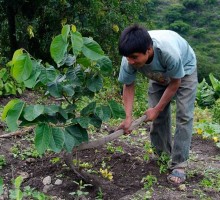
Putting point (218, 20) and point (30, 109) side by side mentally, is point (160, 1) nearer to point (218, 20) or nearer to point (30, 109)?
point (218, 20)

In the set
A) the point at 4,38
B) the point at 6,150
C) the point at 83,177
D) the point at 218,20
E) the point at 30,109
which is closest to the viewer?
the point at 30,109

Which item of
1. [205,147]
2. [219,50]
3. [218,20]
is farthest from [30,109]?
[218,20]

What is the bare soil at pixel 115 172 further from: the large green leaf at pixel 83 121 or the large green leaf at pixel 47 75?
the large green leaf at pixel 47 75

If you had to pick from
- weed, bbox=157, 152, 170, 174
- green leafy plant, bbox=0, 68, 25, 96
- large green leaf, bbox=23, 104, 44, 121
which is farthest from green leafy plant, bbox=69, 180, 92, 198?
green leafy plant, bbox=0, 68, 25, 96

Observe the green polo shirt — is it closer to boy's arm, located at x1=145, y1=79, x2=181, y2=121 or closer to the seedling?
boy's arm, located at x1=145, y1=79, x2=181, y2=121

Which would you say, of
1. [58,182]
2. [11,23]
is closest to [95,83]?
[58,182]

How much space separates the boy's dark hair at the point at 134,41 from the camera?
307 centimetres

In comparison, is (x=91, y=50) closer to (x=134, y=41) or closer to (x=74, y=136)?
(x=134, y=41)

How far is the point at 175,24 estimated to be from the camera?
3216 cm

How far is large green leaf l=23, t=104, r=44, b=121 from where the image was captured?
283 centimetres

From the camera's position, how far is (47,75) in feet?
9.61

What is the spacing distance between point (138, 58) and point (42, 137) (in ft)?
2.89

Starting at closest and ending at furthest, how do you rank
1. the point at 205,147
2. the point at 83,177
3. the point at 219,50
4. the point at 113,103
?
the point at 113,103, the point at 83,177, the point at 205,147, the point at 219,50

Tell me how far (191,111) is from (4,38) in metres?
6.37
